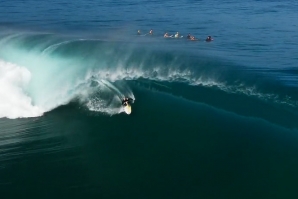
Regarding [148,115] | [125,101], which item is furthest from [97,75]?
[148,115]

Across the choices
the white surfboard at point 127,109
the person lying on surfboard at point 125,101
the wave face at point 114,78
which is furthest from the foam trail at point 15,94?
the white surfboard at point 127,109

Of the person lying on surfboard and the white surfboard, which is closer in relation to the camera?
the white surfboard

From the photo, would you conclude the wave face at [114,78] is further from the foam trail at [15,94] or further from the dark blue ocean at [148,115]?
the dark blue ocean at [148,115]

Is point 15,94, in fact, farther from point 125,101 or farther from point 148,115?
point 148,115

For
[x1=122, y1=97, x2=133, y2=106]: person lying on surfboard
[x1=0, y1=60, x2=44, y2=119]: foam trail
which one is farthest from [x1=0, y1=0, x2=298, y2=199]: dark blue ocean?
[x1=122, y1=97, x2=133, y2=106]: person lying on surfboard

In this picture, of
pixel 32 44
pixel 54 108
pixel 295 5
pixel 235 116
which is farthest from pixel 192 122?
pixel 295 5

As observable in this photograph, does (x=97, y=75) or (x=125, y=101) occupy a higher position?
(x=97, y=75)

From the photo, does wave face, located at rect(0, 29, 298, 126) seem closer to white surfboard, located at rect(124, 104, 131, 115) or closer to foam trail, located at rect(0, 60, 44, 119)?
foam trail, located at rect(0, 60, 44, 119)
